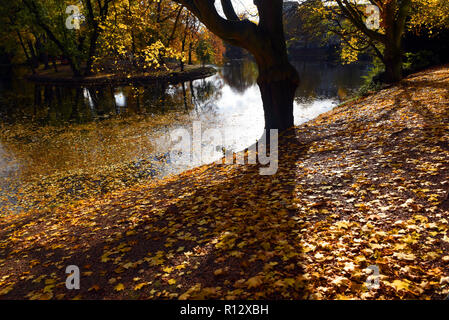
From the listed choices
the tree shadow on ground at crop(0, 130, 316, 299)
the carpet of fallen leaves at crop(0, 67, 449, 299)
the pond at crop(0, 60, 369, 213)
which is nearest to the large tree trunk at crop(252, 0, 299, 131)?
the pond at crop(0, 60, 369, 213)

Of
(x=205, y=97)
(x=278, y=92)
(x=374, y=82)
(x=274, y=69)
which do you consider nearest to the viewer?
(x=274, y=69)

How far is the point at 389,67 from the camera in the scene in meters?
16.0

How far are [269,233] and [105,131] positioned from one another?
1381 cm

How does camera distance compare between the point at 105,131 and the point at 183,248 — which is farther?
the point at 105,131

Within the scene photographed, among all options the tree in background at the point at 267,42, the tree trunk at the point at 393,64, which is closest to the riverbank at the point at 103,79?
the tree trunk at the point at 393,64

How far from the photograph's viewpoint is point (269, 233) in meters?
4.54

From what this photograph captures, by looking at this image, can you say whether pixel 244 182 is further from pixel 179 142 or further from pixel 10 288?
pixel 179 142

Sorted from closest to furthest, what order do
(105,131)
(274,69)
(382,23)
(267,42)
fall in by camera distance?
(267,42)
(274,69)
(382,23)
(105,131)

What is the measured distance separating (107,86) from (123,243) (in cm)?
3370

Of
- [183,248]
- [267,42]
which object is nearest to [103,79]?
[267,42]

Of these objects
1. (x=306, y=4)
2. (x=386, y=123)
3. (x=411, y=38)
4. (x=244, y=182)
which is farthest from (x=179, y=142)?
(x=411, y=38)

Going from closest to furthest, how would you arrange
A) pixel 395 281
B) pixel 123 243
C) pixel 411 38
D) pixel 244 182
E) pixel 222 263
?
pixel 395 281
pixel 222 263
pixel 123 243
pixel 244 182
pixel 411 38

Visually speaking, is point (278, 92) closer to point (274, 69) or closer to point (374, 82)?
point (274, 69)

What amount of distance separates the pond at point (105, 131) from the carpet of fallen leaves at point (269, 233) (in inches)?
92.7
